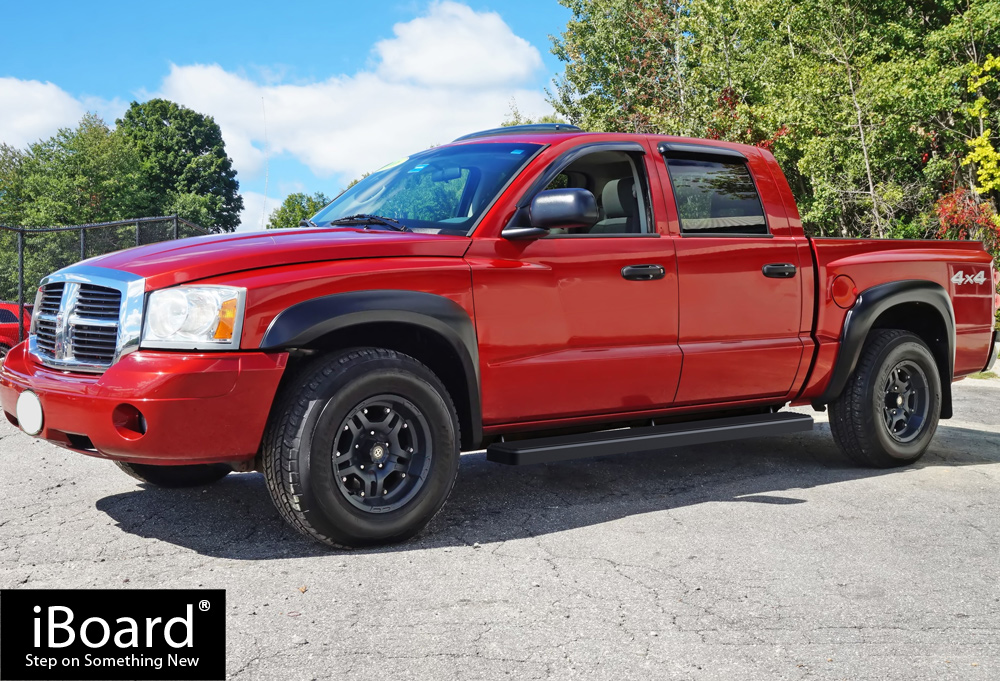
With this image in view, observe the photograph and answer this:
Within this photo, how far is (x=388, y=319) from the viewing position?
421cm

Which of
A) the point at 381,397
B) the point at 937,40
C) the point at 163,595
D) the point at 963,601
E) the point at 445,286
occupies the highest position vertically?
the point at 937,40

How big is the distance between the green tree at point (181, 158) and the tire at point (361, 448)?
7283cm

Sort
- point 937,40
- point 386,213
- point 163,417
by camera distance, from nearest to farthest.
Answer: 1. point 163,417
2. point 386,213
3. point 937,40

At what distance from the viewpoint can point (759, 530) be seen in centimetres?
469

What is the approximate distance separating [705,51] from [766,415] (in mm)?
22693

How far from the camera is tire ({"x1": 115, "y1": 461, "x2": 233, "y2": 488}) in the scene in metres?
5.25

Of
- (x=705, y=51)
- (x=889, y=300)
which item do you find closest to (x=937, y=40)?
(x=705, y=51)

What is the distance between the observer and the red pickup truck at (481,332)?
3.96 meters

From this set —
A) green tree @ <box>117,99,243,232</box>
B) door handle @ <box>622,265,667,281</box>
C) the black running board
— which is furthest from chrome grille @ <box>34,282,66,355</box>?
green tree @ <box>117,99,243,232</box>

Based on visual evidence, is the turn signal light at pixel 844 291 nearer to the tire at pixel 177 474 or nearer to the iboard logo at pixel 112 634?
the tire at pixel 177 474

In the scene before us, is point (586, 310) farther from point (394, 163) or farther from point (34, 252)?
point (34, 252)

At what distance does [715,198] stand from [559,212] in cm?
146

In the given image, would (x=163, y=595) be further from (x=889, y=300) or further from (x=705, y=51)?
(x=705, y=51)

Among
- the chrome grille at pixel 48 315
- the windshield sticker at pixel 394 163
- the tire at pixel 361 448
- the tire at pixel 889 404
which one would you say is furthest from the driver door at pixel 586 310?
the chrome grille at pixel 48 315
